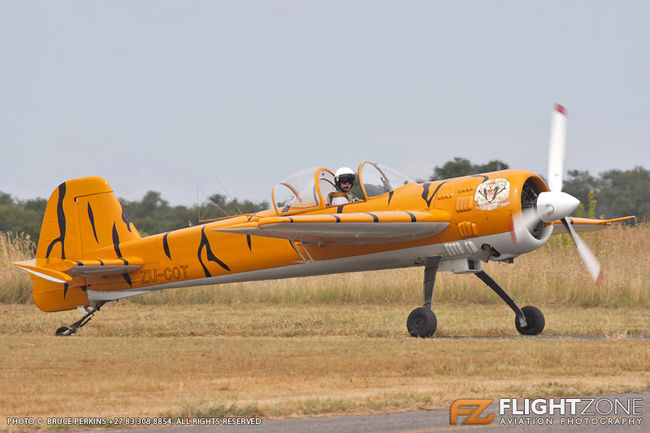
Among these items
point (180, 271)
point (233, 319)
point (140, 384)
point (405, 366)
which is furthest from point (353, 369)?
point (233, 319)

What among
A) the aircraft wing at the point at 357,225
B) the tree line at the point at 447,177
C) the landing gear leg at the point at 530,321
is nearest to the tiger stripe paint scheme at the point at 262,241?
the aircraft wing at the point at 357,225

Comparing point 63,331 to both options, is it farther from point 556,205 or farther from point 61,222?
point 556,205

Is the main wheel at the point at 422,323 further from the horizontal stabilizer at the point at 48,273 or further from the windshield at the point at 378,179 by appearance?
the horizontal stabilizer at the point at 48,273

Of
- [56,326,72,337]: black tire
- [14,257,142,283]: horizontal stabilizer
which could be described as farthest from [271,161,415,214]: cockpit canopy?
[56,326,72,337]: black tire

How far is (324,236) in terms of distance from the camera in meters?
12.6

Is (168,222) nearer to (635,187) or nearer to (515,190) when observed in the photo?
(635,187)

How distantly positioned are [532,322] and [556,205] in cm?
210

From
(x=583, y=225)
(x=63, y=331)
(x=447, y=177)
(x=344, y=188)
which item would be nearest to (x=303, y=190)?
(x=344, y=188)

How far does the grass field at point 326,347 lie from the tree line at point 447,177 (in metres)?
22.1

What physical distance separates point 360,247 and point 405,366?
3963mm

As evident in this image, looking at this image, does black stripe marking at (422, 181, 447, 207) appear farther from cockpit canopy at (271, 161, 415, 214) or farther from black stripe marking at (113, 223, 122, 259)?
black stripe marking at (113, 223, 122, 259)

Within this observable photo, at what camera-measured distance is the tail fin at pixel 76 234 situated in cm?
1582

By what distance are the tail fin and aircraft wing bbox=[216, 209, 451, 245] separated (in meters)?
4.78

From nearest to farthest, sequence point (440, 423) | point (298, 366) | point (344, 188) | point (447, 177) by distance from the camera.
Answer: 1. point (440, 423)
2. point (298, 366)
3. point (344, 188)
4. point (447, 177)
